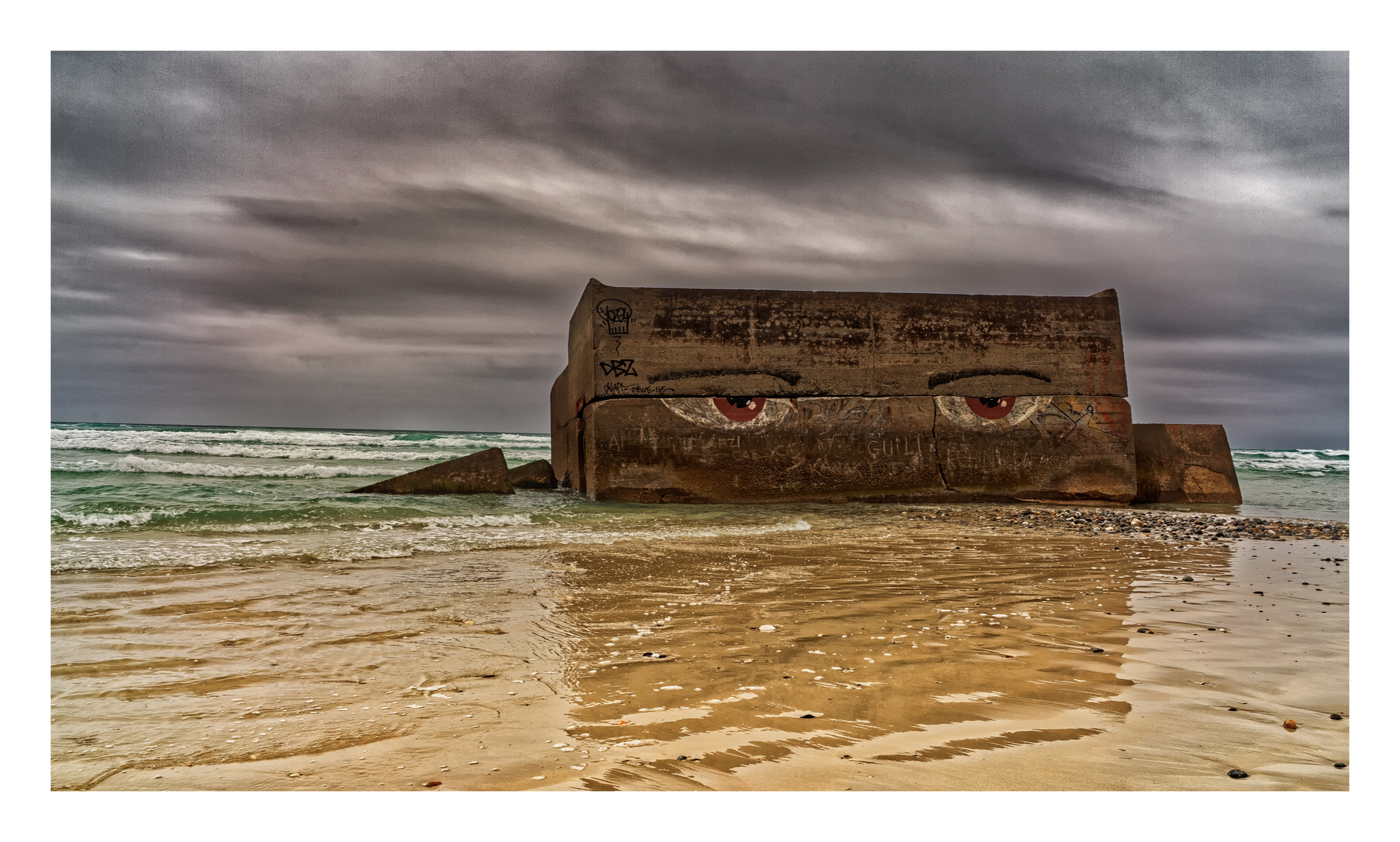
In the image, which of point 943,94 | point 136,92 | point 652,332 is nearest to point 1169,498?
point 652,332

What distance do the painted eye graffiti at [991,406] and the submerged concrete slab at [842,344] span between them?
0.07 meters

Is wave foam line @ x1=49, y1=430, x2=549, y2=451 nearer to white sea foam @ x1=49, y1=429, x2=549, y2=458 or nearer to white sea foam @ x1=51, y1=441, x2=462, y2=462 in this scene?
white sea foam @ x1=49, y1=429, x2=549, y2=458

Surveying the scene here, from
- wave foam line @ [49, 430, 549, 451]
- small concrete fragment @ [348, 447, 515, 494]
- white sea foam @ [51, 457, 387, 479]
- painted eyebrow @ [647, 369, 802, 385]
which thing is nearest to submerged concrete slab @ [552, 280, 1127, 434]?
painted eyebrow @ [647, 369, 802, 385]

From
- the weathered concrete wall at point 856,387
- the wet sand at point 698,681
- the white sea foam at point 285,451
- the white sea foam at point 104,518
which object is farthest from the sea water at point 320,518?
the white sea foam at point 285,451

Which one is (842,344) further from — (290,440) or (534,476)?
(290,440)

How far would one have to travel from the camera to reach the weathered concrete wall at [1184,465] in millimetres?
9016

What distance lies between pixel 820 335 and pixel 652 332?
1765 mm

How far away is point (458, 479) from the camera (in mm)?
9359

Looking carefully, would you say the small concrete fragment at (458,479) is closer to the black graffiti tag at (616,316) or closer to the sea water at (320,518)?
the sea water at (320,518)

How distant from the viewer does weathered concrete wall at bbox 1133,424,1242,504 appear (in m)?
9.02

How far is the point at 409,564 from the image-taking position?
441cm

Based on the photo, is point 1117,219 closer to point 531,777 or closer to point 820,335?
point 820,335

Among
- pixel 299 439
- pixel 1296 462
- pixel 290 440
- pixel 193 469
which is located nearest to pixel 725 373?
pixel 193 469

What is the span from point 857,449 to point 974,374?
1.51m
